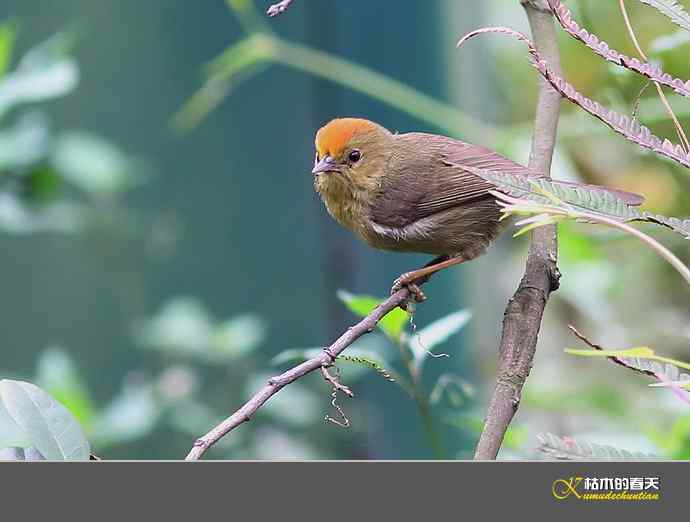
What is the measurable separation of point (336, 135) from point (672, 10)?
3.94 ft

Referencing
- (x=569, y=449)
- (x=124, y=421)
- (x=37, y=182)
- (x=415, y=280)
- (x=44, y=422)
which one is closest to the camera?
(x=569, y=449)

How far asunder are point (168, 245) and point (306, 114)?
0.80 meters

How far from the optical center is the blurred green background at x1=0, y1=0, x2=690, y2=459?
3.69 m

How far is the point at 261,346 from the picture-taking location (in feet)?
13.0

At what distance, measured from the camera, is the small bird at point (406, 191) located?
6.88 ft

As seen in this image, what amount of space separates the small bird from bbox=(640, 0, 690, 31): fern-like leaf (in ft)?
2.89

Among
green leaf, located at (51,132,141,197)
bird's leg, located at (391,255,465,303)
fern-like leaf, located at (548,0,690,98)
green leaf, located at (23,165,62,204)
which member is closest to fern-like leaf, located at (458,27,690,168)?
fern-like leaf, located at (548,0,690,98)

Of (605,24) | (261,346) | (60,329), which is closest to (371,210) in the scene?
(605,24)

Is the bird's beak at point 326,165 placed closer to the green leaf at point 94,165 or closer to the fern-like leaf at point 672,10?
the fern-like leaf at point 672,10

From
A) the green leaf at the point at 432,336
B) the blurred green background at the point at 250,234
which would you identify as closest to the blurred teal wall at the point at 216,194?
the blurred green background at the point at 250,234

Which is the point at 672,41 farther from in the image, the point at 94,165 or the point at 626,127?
the point at 94,165

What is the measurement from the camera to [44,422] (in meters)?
1.13

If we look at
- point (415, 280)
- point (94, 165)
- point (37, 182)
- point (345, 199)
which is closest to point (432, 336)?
point (415, 280)
